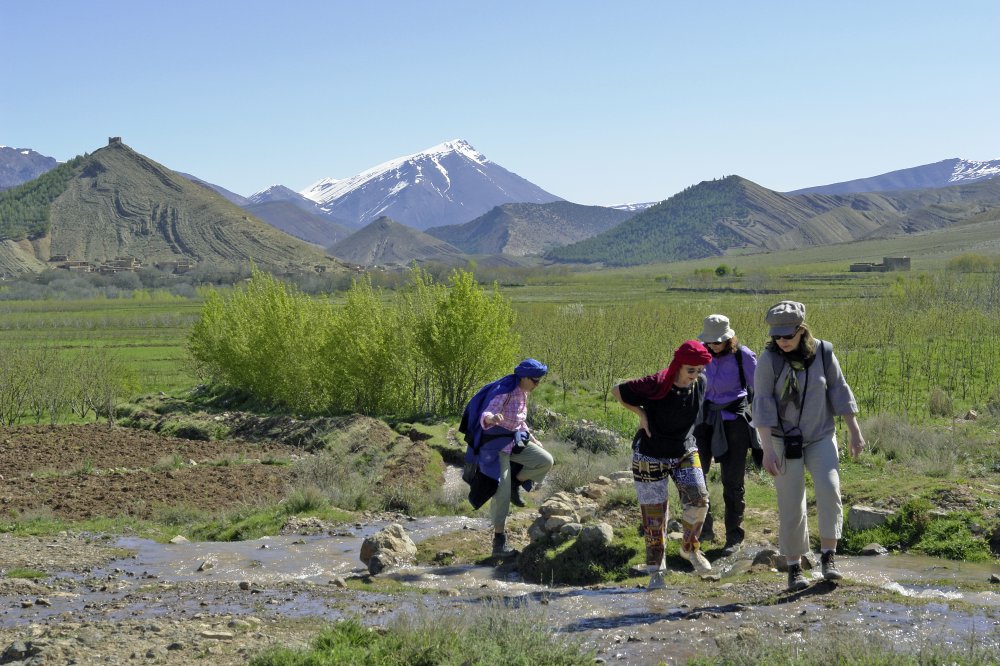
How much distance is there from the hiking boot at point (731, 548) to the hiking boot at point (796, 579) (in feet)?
5.74

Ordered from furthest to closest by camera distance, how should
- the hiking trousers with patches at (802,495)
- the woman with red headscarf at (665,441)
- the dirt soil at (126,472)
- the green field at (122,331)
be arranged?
the green field at (122,331) → the dirt soil at (126,472) → the woman with red headscarf at (665,441) → the hiking trousers with patches at (802,495)

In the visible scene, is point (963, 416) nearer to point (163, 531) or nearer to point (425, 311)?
point (425, 311)

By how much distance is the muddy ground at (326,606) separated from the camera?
605cm

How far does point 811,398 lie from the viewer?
686 cm

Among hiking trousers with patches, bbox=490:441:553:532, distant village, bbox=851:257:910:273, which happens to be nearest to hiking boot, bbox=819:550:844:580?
hiking trousers with patches, bbox=490:441:553:532

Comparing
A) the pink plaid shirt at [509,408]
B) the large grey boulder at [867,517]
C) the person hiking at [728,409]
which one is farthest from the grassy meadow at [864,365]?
the pink plaid shirt at [509,408]

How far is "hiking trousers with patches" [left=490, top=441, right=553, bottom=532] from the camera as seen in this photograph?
371 inches

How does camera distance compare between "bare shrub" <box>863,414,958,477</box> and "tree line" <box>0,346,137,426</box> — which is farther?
"tree line" <box>0,346,137,426</box>

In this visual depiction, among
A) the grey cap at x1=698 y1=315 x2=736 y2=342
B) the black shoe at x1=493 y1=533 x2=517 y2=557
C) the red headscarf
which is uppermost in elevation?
the grey cap at x1=698 y1=315 x2=736 y2=342

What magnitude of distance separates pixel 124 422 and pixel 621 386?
30220 mm

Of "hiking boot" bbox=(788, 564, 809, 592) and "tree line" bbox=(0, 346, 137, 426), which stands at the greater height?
"hiking boot" bbox=(788, 564, 809, 592)

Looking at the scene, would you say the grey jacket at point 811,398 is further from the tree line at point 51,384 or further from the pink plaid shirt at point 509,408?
the tree line at point 51,384

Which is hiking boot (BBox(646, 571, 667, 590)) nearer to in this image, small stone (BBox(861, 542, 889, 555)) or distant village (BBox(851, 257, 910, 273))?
small stone (BBox(861, 542, 889, 555))

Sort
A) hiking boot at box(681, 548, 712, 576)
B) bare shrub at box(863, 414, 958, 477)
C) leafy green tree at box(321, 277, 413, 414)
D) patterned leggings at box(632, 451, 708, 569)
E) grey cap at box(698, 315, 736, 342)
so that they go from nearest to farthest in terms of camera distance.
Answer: patterned leggings at box(632, 451, 708, 569), hiking boot at box(681, 548, 712, 576), grey cap at box(698, 315, 736, 342), bare shrub at box(863, 414, 958, 477), leafy green tree at box(321, 277, 413, 414)
